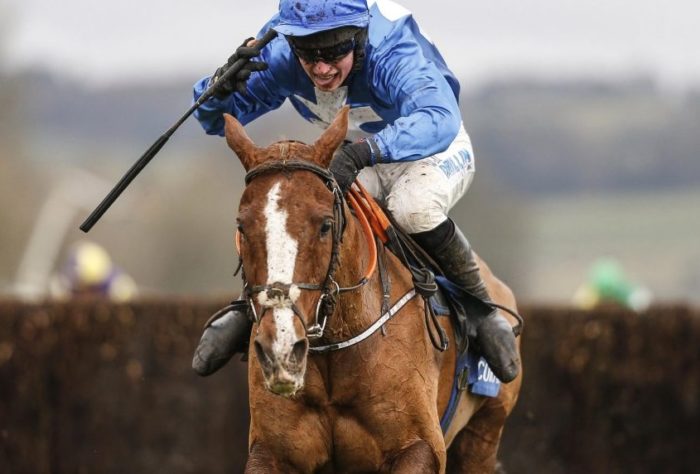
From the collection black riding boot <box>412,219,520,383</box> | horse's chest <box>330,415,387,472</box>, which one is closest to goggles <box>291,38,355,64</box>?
black riding boot <box>412,219,520,383</box>

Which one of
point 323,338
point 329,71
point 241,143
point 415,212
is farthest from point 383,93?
point 323,338

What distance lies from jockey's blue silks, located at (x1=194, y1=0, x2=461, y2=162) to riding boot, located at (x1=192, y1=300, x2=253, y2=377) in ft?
3.17

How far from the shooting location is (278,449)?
564cm

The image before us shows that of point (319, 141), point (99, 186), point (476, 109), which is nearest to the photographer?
point (319, 141)

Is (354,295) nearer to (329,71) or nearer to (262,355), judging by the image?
(262,355)

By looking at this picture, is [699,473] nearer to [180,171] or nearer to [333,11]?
[333,11]

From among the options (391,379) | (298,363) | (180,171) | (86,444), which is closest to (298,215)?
(298,363)

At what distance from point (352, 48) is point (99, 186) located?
34818mm

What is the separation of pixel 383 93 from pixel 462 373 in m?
1.40

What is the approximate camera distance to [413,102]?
19.5 feet

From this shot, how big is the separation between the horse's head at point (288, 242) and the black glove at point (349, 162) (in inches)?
4.8

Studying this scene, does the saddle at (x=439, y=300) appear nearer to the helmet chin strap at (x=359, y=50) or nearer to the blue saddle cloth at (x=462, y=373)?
the blue saddle cloth at (x=462, y=373)

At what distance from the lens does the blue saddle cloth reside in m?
6.56

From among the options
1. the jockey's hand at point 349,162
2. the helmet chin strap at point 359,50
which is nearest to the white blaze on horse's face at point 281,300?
the jockey's hand at point 349,162
